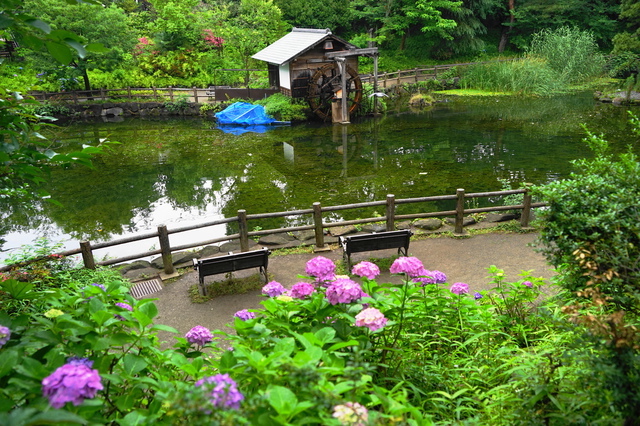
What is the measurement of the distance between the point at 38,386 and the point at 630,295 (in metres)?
3.16

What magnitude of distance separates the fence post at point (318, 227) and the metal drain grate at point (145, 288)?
8.44ft

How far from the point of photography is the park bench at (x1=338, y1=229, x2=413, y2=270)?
741 cm

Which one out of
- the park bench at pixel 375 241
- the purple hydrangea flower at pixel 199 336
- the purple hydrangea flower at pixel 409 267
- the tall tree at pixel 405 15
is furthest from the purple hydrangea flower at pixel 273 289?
the tall tree at pixel 405 15

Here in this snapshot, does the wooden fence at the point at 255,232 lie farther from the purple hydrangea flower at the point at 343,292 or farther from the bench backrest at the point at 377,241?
the purple hydrangea flower at the point at 343,292

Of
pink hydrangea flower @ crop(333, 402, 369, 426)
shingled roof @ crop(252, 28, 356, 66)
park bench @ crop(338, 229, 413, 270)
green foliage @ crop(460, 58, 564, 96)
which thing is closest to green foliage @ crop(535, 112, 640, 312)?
pink hydrangea flower @ crop(333, 402, 369, 426)

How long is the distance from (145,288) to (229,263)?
1.38 metres

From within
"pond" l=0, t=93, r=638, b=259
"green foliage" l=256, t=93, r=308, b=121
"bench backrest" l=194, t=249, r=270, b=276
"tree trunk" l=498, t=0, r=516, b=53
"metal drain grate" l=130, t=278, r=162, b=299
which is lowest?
"pond" l=0, t=93, r=638, b=259

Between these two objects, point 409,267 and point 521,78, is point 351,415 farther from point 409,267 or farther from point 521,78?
point 521,78

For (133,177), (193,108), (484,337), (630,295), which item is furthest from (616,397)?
(193,108)

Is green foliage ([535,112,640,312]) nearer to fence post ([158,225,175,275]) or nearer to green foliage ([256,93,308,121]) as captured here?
fence post ([158,225,175,275])

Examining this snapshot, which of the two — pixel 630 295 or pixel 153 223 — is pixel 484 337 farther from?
pixel 153 223

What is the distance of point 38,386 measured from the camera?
6.16 feet

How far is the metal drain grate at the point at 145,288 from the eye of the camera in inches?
280

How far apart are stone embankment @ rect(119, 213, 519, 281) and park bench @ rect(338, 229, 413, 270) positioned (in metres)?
1.13
